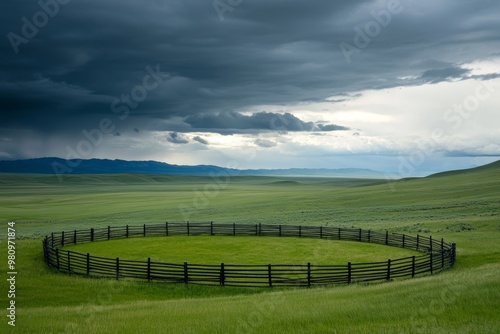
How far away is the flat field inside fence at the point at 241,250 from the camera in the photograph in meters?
37.2

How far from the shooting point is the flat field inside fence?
37156mm

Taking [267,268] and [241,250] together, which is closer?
[267,268]

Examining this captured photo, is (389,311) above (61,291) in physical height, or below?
above

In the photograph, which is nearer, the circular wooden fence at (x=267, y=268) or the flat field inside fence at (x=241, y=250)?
the circular wooden fence at (x=267, y=268)

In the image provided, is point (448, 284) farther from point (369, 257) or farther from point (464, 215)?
point (464, 215)

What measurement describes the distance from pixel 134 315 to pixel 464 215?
52.4 m

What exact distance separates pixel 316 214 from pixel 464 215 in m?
22.9

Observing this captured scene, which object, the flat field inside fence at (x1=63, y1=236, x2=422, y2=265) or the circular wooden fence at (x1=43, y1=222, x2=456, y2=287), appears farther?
the flat field inside fence at (x1=63, y1=236, x2=422, y2=265)

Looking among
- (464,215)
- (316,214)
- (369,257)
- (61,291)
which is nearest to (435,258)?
(369,257)

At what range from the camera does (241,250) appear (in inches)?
1624

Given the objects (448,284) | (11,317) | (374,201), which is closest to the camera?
(11,317)

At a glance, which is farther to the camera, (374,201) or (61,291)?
(374,201)

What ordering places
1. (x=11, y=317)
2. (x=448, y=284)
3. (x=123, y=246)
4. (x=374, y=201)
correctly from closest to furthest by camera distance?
1. (x=11, y=317)
2. (x=448, y=284)
3. (x=123, y=246)
4. (x=374, y=201)

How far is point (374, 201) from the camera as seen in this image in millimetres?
92438
